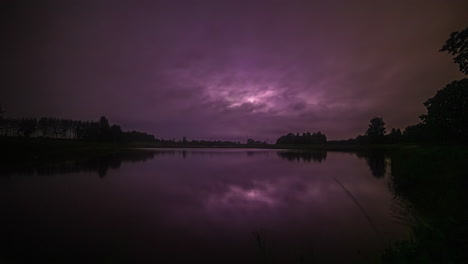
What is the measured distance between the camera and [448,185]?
10773 mm

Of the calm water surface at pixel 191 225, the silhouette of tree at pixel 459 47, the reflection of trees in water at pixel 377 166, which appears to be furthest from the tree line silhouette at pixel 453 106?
the reflection of trees in water at pixel 377 166

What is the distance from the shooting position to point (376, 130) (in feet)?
328

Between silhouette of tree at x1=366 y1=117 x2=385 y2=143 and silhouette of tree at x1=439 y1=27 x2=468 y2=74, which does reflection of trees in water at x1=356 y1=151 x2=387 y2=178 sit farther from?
silhouette of tree at x1=366 y1=117 x2=385 y2=143

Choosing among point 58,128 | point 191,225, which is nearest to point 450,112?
point 191,225

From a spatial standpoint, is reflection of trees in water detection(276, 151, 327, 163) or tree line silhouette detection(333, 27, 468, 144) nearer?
tree line silhouette detection(333, 27, 468, 144)

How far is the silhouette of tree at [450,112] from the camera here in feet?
24.6

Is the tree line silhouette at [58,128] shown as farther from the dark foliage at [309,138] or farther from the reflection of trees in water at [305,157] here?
the dark foliage at [309,138]

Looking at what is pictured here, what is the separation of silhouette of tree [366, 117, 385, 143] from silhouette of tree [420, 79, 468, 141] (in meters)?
112

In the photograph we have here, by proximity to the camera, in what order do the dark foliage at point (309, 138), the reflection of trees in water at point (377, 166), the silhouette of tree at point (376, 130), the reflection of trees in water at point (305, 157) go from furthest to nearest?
the dark foliage at point (309, 138) → the silhouette of tree at point (376, 130) → the reflection of trees in water at point (305, 157) → the reflection of trees in water at point (377, 166)

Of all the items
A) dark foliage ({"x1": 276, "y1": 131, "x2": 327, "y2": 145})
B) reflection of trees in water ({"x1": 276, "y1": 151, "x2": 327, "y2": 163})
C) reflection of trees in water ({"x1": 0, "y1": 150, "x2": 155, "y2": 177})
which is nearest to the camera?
reflection of trees in water ({"x1": 0, "y1": 150, "x2": 155, "y2": 177})

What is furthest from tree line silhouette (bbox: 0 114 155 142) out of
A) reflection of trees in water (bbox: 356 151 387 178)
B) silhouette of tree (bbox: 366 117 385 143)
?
silhouette of tree (bbox: 366 117 385 143)

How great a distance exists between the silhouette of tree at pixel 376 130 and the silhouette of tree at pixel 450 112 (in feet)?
369

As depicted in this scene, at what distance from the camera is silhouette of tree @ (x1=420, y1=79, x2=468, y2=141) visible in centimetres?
749

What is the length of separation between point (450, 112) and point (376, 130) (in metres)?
114
